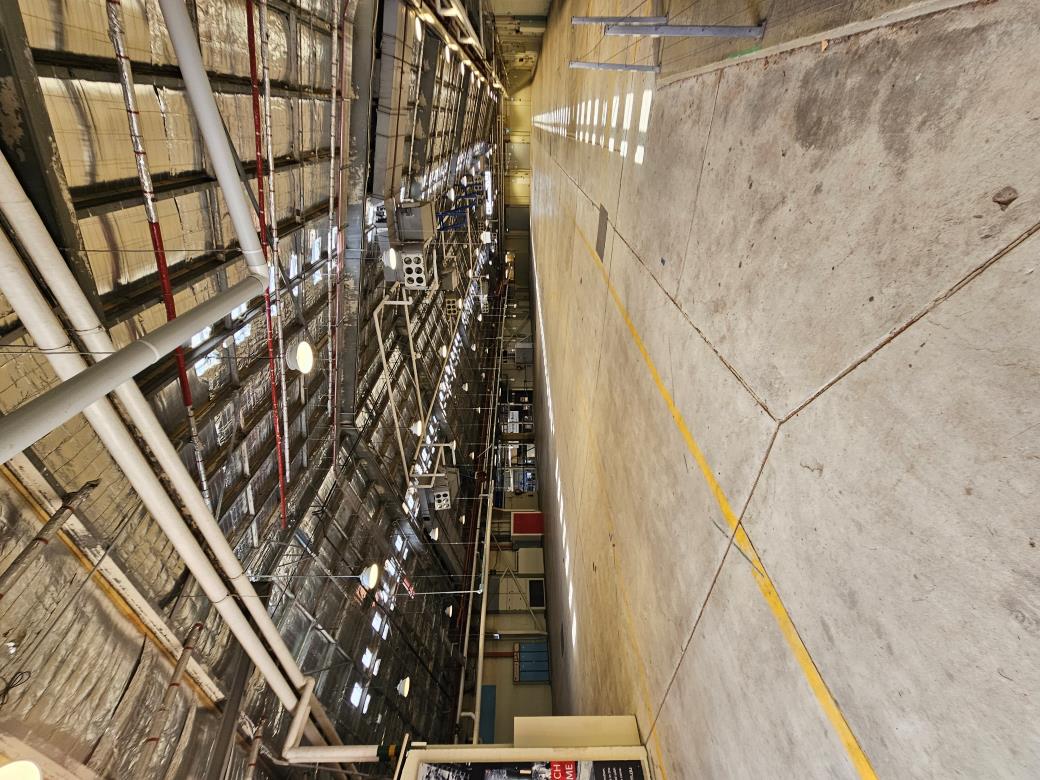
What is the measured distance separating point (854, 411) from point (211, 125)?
4199 millimetres

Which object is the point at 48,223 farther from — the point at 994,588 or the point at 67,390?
the point at 994,588

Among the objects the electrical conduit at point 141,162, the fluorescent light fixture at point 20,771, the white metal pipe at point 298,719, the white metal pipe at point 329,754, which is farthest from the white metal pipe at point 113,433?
the white metal pipe at point 329,754

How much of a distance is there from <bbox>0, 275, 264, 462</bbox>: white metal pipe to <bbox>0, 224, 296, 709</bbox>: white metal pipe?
332 mm

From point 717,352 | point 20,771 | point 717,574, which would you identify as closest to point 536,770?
point 717,574

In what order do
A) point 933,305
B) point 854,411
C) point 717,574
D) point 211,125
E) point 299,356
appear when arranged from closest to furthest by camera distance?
point 933,305 < point 854,411 < point 717,574 < point 211,125 < point 299,356

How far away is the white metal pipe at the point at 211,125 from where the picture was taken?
9.47 ft

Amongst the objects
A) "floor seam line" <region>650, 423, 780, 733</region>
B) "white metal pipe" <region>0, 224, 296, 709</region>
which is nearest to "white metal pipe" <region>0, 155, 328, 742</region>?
"white metal pipe" <region>0, 224, 296, 709</region>

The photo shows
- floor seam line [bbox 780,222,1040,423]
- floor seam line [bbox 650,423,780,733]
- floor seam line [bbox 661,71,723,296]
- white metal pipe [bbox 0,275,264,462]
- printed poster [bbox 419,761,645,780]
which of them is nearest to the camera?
floor seam line [bbox 780,222,1040,423]

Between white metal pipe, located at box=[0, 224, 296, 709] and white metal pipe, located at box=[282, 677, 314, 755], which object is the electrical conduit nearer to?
white metal pipe, located at box=[0, 224, 296, 709]

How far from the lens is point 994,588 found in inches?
46.4

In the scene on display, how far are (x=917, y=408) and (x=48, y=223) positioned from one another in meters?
4.62

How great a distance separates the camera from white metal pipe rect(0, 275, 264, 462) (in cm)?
193

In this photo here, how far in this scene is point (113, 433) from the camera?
3.10 m

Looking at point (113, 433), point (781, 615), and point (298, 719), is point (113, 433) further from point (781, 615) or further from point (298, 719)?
point (298, 719)
